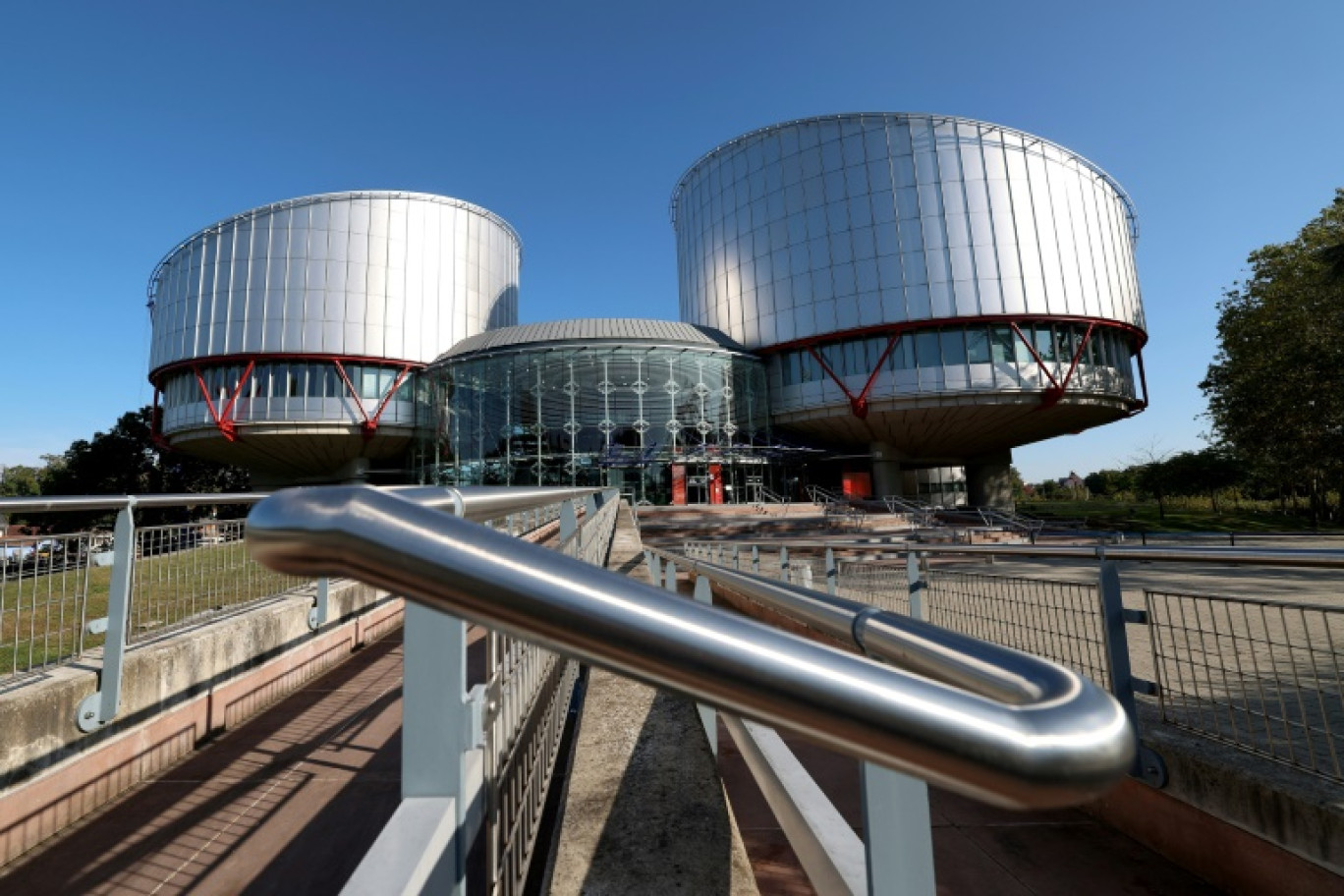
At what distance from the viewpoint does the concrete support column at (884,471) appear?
4019 cm

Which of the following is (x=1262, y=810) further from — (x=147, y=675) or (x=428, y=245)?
(x=428, y=245)

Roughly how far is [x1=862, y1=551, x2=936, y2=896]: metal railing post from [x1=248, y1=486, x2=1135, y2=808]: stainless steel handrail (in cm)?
60

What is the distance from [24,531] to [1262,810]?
31.6 ft

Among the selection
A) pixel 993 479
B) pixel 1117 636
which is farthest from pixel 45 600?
pixel 993 479

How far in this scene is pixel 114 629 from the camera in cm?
394

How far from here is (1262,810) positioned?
3361mm

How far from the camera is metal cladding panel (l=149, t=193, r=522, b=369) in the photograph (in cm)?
4362

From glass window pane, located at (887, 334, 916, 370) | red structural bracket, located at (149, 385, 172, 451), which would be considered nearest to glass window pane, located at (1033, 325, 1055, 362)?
glass window pane, located at (887, 334, 916, 370)

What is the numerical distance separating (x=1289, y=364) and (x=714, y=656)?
44.1 metres

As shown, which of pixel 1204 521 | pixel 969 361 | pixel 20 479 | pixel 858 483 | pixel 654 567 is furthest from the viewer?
pixel 20 479

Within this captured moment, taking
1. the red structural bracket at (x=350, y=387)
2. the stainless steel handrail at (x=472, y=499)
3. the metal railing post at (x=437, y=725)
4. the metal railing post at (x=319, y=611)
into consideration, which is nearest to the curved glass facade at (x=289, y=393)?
the red structural bracket at (x=350, y=387)

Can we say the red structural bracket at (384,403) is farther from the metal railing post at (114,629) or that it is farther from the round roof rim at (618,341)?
the metal railing post at (114,629)

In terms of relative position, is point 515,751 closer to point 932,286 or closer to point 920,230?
point 932,286

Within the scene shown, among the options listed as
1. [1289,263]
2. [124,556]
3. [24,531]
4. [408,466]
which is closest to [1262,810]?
[124,556]
